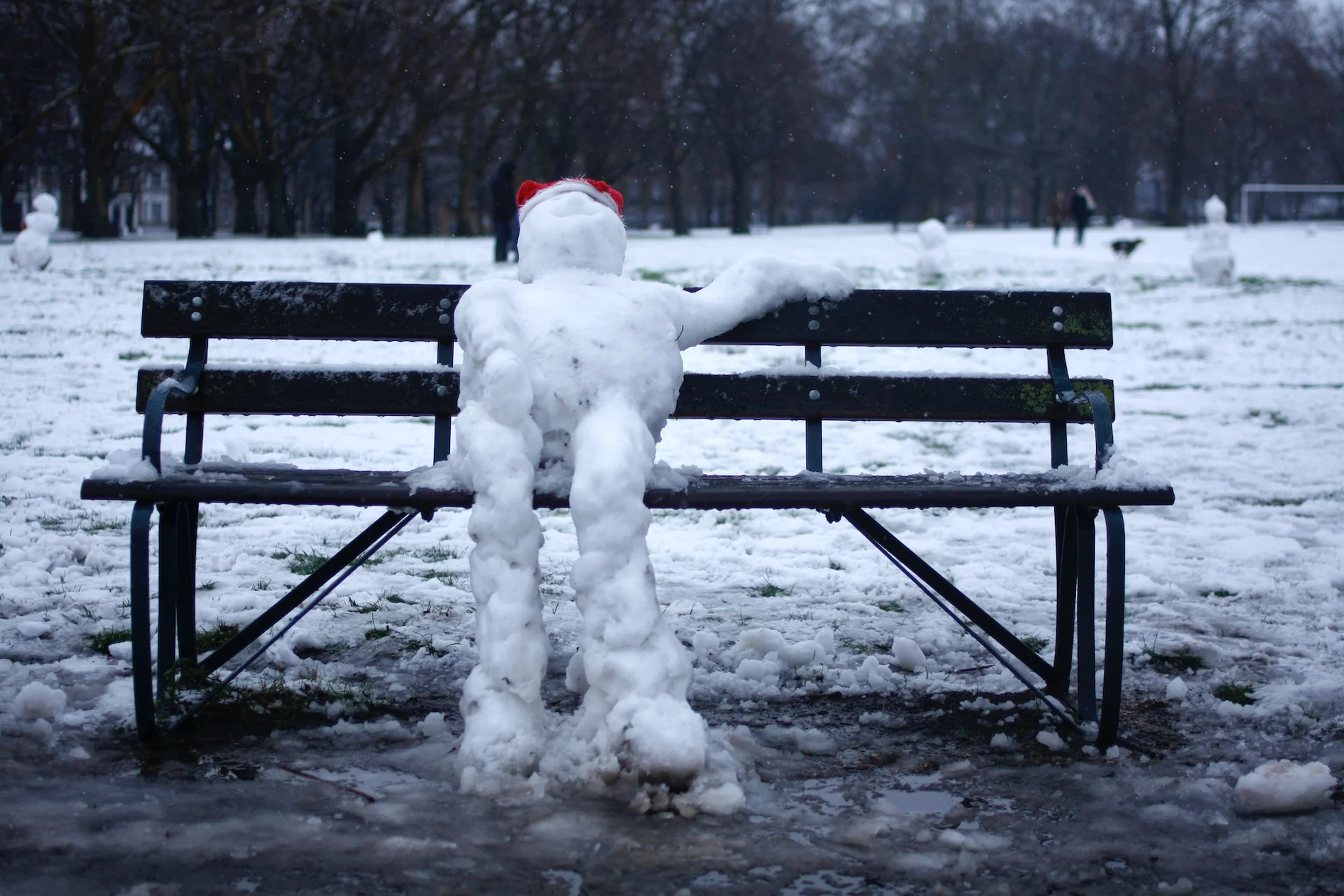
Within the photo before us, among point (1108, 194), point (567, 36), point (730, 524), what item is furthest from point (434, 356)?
point (1108, 194)

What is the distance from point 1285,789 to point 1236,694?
0.69m

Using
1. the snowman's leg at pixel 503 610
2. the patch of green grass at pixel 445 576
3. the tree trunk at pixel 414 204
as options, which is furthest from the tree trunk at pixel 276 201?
the snowman's leg at pixel 503 610

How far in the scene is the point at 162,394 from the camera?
122 inches

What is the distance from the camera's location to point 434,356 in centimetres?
1004

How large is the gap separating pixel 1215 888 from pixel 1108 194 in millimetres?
63756

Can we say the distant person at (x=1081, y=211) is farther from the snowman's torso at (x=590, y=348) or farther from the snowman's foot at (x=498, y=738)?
the snowman's foot at (x=498, y=738)

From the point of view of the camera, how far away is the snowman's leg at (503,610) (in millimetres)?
2617

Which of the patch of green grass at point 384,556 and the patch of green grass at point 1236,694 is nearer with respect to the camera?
the patch of green grass at point 1236,694

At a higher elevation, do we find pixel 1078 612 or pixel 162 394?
pixel 162 394

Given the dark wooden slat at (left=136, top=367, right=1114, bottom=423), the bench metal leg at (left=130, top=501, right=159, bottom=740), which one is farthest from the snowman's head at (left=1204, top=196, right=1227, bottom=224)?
the bench metal leg at (left=130, top=501, right=159, bottom=740)

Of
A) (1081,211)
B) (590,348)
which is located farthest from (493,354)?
(1081,211)

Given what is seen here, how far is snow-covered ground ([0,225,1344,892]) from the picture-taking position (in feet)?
11.1

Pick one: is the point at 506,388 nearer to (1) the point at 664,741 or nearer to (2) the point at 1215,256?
(1) the point at 664,741

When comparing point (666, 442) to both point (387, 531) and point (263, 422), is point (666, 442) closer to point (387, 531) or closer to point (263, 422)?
point (263, 422)
